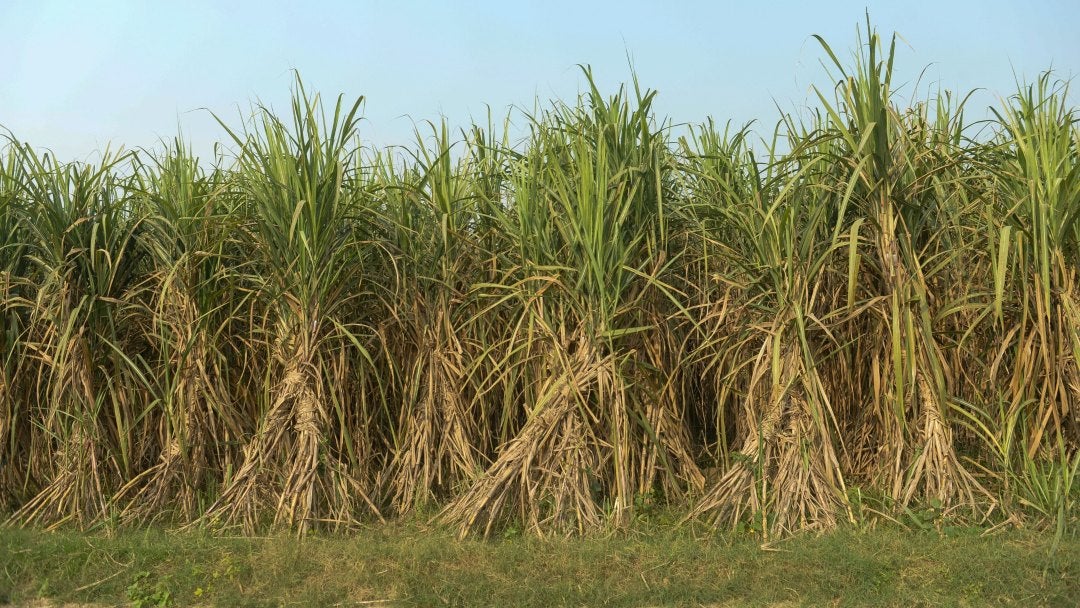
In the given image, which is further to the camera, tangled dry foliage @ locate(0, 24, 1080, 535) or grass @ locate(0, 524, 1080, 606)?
tangled dry foliage @ locate(0, 24, 1080, 535)

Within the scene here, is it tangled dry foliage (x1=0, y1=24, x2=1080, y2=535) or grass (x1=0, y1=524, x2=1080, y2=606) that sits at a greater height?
tangled dry foliage (x1=0, y1=24, x2=1080, y2=535)

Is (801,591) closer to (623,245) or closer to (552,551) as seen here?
(552,551)

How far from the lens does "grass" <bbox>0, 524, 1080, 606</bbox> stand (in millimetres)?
3451

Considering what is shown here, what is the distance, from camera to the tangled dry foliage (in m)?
4.06

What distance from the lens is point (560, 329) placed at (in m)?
4.16

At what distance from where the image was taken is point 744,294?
4.25 meters

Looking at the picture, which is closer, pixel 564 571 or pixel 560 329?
pixel 564 571

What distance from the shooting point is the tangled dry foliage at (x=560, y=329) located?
4062mm

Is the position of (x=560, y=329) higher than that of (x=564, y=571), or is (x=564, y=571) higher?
(x=560, y=329)

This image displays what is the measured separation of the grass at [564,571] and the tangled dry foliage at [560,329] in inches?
9.4

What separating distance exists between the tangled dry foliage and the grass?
240 millimetres

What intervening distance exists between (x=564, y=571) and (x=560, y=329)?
1036mm

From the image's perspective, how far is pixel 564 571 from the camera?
3584 millimetres

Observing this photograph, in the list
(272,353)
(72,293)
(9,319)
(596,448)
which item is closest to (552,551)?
(596,448)
